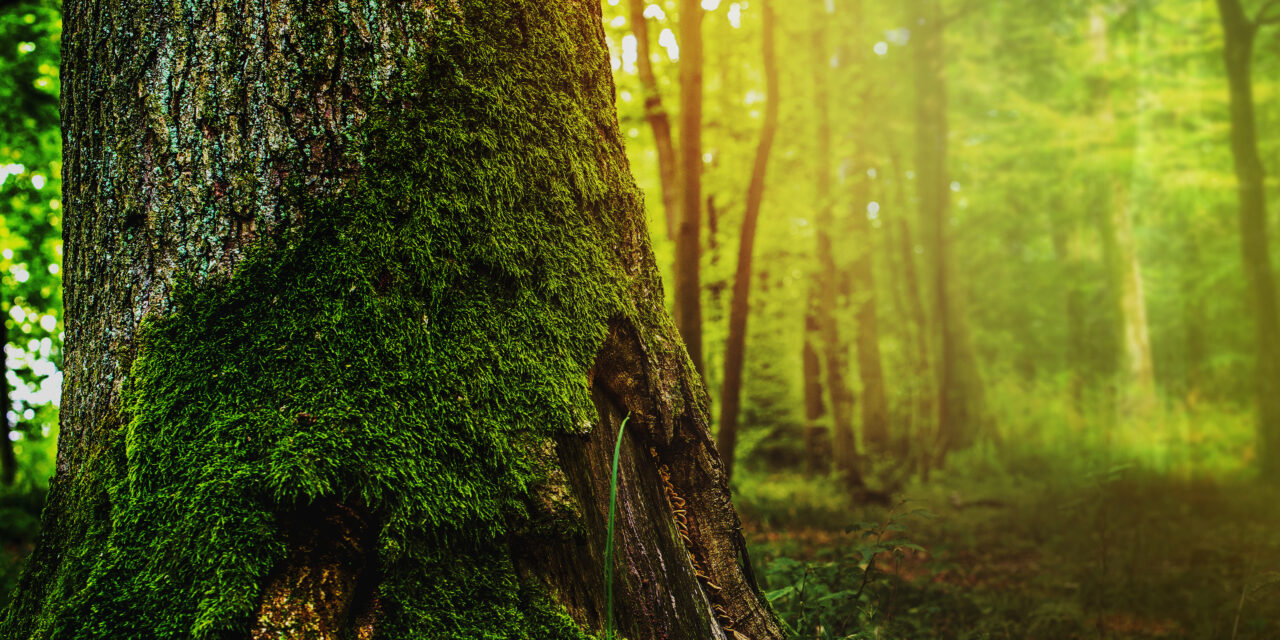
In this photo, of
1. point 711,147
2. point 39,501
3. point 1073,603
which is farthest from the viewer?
point 711,147

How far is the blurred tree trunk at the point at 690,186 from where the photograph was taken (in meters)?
6.41

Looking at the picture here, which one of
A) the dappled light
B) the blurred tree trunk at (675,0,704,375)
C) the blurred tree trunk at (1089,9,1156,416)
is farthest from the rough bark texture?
the blurred tree trunk at (1089,9,1156,416)

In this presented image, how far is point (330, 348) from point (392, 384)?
0.55 feet

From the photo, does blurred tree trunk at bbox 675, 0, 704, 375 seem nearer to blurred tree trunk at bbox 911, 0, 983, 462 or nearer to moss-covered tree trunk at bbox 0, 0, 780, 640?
moss-covered tree trunk at bbox 0, 0, 780, 640

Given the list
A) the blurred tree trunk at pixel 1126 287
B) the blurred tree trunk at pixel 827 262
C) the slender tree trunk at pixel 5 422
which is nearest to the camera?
the slender tree trunk at pixel 5 422

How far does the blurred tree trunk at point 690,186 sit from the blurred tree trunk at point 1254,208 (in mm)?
9081

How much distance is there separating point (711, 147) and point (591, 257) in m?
10.6

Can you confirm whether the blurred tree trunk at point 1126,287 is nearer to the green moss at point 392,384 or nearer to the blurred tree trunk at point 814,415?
the blurred tree trunk at point 814,415

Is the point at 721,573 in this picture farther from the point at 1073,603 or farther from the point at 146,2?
the point at 1073,603

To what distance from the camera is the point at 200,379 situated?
60.9 inches

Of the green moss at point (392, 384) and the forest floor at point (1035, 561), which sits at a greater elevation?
the green moss at point (392, 384)

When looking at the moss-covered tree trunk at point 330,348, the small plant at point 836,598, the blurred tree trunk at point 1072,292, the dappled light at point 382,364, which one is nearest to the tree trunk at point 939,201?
the blurred tree trunk at point 1072,292

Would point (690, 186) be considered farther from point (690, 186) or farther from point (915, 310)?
point (915, 310)

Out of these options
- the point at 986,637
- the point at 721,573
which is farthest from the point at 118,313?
the point at 986,637
